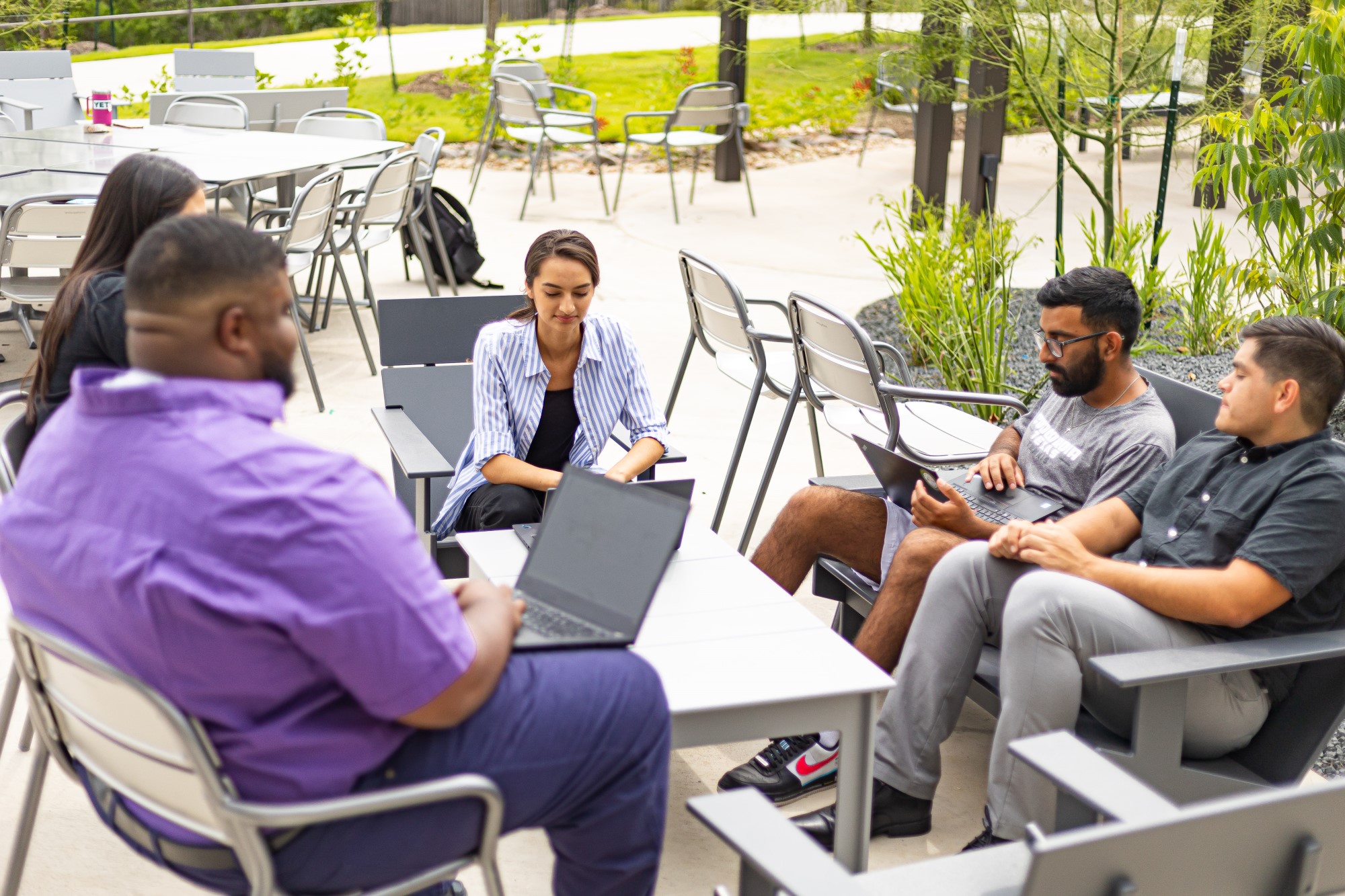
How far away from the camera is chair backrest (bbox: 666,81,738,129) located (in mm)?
8602

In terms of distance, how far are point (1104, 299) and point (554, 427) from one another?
1345 mm

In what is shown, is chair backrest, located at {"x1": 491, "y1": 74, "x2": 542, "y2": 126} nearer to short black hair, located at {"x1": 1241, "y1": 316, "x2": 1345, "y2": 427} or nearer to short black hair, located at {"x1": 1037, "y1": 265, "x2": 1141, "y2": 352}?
short black hair, located at {"x1": 1037, "y1": 265, "x2": 1141, "y2": 352}

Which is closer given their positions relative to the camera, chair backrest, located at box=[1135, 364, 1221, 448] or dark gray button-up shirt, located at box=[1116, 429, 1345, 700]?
dark gray button-up shirt, located at box=[1116, 429, 1345, 700]

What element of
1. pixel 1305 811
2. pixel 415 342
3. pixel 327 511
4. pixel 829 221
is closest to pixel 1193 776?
pixel 1305 811

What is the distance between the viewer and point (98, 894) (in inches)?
89.6

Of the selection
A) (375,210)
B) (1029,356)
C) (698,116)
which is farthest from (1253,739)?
(698,116)

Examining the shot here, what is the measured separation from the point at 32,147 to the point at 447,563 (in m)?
4.37

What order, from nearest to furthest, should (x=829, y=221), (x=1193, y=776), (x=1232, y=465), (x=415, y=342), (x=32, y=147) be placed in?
(x=1193, y=776), (x=1232, y=465), (x=415, y=342), (x=32, y=147), (x=829, y=221)

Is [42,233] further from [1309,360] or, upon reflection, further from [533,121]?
[533,121]

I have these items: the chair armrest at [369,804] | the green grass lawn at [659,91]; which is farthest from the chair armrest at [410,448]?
the green grass lawn at [659,91]

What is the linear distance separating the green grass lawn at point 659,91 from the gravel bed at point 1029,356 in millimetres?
5130

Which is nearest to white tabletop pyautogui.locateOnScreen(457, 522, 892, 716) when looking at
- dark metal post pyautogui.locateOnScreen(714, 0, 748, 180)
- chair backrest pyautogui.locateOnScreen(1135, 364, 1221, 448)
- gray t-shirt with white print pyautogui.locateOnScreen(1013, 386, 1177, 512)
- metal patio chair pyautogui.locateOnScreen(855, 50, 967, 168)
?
gray t-shirt with white print pyautogui.locateOnScreen(1013, 386, 1177, 512)

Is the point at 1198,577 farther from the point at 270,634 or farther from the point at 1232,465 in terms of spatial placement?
the point at 270,634

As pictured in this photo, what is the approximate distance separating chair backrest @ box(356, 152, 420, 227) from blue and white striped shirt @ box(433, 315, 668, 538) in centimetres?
265
